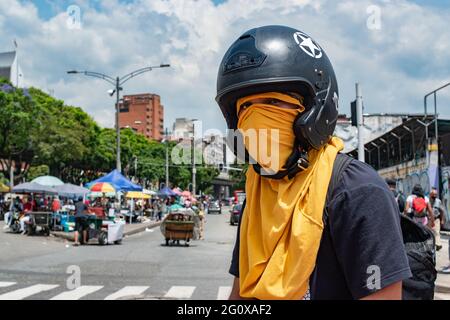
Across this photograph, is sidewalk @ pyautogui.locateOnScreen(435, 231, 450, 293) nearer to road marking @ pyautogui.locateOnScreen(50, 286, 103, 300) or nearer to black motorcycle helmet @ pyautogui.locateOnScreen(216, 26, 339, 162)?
road marking @ pyautogui.locateOnScreen(50, 286, 103, 300)

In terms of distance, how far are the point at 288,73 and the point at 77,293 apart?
7.33 m

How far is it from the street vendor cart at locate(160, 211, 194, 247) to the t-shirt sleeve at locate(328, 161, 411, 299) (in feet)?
54.6

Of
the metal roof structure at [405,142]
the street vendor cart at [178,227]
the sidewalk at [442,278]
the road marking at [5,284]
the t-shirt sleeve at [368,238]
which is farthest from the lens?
the metal roof structure at [405,142]

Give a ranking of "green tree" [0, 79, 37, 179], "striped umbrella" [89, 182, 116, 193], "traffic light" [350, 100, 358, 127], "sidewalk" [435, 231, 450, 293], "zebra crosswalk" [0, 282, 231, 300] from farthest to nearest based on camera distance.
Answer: "green tree" [0, 79, 37, 179] < "striped umbrella" [89, 182, 116, 193] < "traffic light" [350, 100, 358, 127] < "sidewalk" [435, 231, 450, 293] < "zebra crosswalk" [0, 282, 231, 300]

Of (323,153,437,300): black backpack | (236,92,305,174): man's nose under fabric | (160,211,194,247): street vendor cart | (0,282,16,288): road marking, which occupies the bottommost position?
(0,282,16,288): road marking

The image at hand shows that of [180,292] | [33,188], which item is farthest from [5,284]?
[33,188]

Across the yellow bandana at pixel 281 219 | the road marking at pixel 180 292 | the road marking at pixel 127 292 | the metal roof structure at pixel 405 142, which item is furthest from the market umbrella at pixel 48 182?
the yellow bandana at pixel 281 219

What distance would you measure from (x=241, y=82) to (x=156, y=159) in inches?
3130

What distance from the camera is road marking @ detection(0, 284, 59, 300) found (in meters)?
7.83

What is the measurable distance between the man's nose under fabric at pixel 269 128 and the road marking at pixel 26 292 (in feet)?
22.3

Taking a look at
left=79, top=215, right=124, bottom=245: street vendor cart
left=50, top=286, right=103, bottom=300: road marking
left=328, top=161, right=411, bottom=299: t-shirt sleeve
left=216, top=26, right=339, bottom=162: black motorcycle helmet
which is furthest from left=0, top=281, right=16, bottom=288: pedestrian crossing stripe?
left=79, top=215, right=124, bottom=245: street vendor cart

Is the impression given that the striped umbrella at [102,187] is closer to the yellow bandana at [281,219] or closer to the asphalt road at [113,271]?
the asphalt road at [113,271]

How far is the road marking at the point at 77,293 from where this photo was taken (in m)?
7.89

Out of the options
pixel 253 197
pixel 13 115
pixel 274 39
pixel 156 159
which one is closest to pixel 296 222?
pixel 253 197
